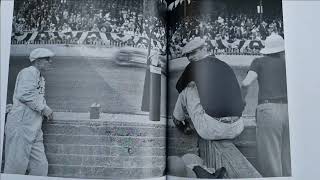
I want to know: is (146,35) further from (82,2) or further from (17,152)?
(17,152)

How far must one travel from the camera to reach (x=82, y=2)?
0.74 meters

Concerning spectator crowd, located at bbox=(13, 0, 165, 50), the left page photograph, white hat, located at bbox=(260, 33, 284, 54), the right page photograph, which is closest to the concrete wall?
the left page photograph

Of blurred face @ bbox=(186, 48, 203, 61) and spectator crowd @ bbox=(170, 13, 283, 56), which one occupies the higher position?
spectator crowd @ bbox=(170, 13, 283, 56)

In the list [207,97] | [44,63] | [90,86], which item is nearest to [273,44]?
[207,97]

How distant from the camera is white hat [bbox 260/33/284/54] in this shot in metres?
0.76

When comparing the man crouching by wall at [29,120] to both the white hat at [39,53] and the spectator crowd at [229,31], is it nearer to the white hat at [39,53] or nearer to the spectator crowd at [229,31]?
the white hat at [39,53]

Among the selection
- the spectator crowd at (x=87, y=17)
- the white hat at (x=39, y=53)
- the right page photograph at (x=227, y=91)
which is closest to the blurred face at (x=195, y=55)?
the right page photograph at (x=227, y=91)

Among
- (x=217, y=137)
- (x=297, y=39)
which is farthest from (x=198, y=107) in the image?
(x=297, y=39)

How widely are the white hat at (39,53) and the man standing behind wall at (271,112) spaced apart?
48 cm

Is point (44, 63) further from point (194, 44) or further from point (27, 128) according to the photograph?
point (194, 44)

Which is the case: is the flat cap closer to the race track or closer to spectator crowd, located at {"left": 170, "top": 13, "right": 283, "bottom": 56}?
spectator crowd, located at {"left": 170, "top": 13, "right": 283, "bottom": 56}

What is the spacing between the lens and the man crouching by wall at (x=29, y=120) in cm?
70

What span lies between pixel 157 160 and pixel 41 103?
12.1 inches

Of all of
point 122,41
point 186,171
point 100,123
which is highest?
point 122,41
